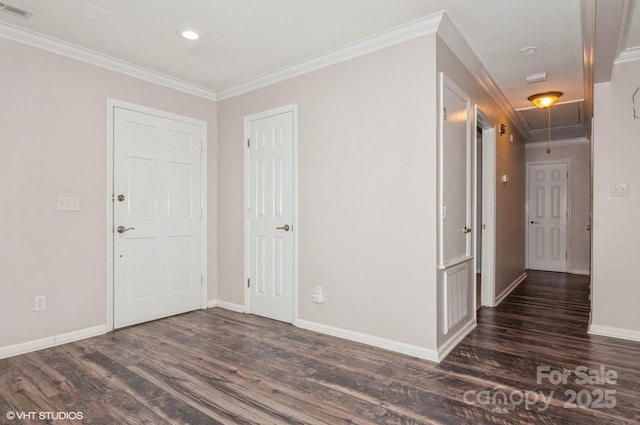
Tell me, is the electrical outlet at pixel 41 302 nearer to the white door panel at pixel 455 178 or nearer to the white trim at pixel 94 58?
the white trim at pixel 94 58

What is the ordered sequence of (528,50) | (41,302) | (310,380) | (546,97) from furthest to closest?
(546,97) < (528,50) < (41,302) < (310,380)

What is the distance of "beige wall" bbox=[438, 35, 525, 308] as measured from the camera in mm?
3592

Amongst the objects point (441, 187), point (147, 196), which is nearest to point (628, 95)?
point (441, 187)

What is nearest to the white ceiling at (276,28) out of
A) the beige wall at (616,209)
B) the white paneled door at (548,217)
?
the beige wall at (616,209)

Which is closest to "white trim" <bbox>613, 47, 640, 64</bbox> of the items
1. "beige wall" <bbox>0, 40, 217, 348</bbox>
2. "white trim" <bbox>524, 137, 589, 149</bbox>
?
"white trim" <bbox>524, 137, 589, 149</bbox>

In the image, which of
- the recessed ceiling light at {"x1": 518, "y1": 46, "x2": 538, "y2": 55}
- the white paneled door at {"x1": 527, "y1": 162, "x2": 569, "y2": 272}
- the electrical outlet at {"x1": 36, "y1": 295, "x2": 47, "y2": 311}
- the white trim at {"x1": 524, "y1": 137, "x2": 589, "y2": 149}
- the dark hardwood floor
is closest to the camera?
the dark hardwood floor

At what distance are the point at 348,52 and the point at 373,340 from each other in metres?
2.51

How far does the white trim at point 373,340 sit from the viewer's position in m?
2.82

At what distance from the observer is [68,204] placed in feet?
10.6

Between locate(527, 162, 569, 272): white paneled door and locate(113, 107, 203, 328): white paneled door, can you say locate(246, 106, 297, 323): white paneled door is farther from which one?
locate(527, 162, 569, 272): white paneled door

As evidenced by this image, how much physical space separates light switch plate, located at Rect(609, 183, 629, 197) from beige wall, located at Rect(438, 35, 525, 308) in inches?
48.5

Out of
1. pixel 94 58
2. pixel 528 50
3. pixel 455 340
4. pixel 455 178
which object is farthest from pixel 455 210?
pixel 94 58

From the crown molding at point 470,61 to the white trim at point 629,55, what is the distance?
3.62 ft

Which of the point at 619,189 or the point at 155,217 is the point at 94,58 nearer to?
the point at 155,217
